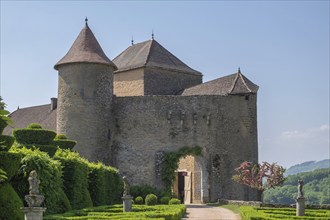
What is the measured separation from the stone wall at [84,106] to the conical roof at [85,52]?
36cm

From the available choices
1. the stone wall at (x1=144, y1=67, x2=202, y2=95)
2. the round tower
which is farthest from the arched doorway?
the round tower

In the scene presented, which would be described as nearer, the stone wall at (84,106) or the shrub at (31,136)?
the shrub at (31,136)

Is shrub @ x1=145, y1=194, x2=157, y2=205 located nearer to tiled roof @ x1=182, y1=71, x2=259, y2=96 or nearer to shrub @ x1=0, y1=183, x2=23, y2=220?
→ tiled roof @ x1=182, y1=71, x2=259, y2=96

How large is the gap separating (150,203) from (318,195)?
73072mm

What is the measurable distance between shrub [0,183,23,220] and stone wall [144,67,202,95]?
1099 inches

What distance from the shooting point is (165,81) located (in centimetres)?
4628

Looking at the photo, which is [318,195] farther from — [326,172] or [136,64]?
[136,64]

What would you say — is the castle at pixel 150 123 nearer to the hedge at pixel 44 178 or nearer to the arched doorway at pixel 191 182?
the arched doorway at pixel 191 182

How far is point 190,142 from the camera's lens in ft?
133


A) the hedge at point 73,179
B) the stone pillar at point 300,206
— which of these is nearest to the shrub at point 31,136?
the hedge at point 73,179

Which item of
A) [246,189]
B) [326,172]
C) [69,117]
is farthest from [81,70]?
[326,172]

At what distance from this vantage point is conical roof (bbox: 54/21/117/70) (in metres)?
39.8

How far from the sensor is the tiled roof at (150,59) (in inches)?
1809

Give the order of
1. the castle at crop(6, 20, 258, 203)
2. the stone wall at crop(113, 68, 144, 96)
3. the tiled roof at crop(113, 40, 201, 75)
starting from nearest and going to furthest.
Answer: the castle at crop(6, 20, 258, 203) → the stone wall at crop(113, 68, 144, 96) → the tiled roof at crop(113, 40, 201, 75)
